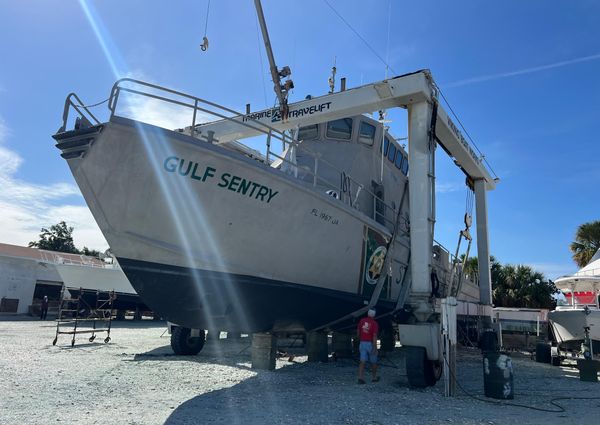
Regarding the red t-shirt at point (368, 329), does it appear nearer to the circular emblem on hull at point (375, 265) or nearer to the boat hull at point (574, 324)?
the circular emblem on hull at point (375, 265)

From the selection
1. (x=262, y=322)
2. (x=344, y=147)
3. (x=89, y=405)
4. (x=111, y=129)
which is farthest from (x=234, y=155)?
(x=344, y=147)

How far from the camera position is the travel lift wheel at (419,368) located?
660 centimetres

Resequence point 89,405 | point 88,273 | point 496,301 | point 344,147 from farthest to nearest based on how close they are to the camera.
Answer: point 496,301 → point 88,273 → point 344,147 → point 89,405

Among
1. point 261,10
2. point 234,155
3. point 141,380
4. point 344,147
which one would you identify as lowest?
point 141,380

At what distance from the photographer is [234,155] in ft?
18.9

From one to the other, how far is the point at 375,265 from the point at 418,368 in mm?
2376

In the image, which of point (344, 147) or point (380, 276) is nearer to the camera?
point (380, 276)

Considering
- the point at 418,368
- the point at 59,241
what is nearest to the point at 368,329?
the point at 418,368

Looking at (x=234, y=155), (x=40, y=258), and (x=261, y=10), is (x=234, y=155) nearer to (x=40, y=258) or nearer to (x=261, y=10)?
(x=261, y=10)

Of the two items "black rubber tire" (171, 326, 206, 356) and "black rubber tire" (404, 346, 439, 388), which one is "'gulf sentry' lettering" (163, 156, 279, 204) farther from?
"black rubber tire" (171, 326, 206, 356)

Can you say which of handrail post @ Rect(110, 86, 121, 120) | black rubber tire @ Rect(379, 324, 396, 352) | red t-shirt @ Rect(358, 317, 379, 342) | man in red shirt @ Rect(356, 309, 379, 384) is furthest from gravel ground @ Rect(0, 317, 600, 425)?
handrail post @ Rect(110, 86, 121, 120)

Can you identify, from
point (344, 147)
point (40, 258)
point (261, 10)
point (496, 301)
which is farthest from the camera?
point (40, 258)

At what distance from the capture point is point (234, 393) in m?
5.98

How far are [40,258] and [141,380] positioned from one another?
2317 centimetres
